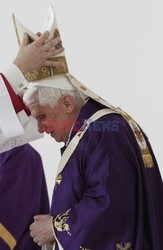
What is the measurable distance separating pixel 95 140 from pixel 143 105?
1.94 m

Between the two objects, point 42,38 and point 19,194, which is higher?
point 42,38

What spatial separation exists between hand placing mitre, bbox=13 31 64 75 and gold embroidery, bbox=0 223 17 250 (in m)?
0.87

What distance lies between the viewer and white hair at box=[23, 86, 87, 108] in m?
2.19

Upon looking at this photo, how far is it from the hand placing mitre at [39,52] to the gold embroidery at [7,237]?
0.87m

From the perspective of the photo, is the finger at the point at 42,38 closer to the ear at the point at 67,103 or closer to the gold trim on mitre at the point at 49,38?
the gold trim on mitre at the point at 49,38

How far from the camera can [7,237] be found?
2.55 m

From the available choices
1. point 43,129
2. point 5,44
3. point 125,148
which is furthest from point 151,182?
point 5,44

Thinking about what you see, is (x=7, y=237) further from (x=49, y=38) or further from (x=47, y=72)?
(x=49, y=38)

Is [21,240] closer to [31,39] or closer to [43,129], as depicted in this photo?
[43,129]

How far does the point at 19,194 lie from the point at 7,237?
0.23m

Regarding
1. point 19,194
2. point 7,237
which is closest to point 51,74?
point 19,194

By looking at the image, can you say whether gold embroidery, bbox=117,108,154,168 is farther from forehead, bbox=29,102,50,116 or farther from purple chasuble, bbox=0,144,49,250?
purple chasuble, bbox=0,144,49,250

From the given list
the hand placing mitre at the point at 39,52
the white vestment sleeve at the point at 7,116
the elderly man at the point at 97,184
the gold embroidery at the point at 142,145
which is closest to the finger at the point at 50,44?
the hand placing mitre at the point at 39,52

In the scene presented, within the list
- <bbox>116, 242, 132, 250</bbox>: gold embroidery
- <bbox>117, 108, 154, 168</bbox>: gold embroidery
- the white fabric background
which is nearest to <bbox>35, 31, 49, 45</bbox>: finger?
<bbox>117, 108, 154, 168</bbox>: gold embroidery
